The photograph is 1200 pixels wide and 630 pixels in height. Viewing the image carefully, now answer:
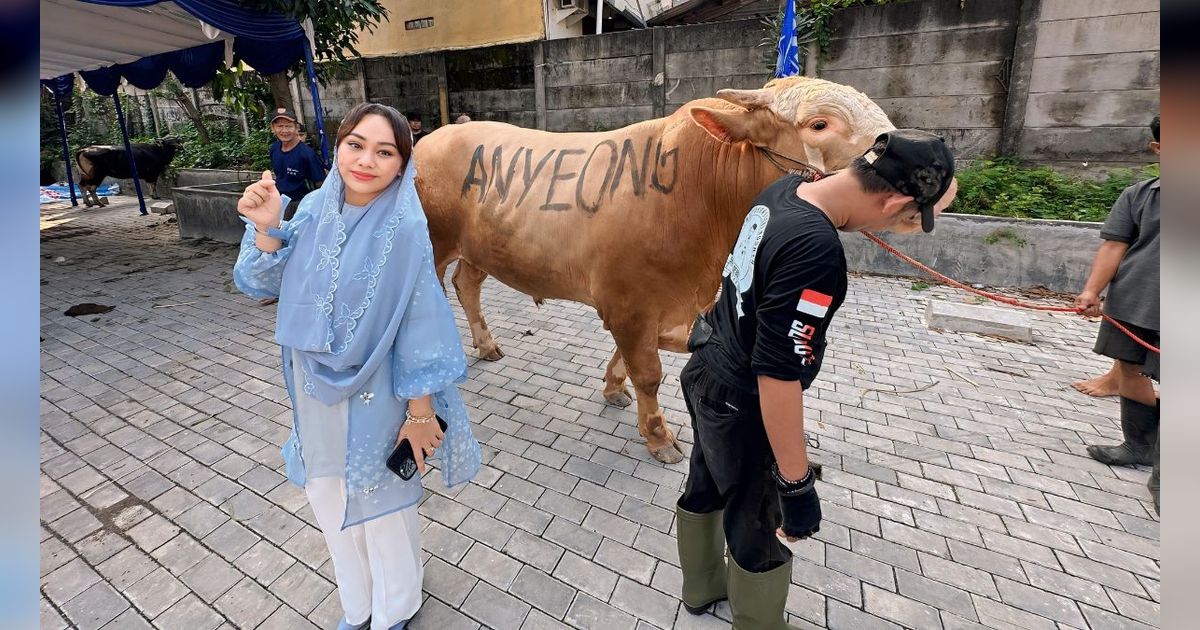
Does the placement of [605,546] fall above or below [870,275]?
below

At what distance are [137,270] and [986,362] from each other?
10223mm

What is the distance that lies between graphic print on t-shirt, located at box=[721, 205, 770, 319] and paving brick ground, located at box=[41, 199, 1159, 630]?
1469 millimetres

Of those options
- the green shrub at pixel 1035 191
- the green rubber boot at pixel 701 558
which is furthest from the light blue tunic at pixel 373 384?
the green shrub at pixel 1035 191

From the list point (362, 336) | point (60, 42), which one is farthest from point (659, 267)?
point (60, 42)

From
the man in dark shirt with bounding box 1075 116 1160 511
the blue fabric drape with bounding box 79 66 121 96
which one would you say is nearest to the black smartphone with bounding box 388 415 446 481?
the man in dark shirt with bounding box 1075 116 1160 511

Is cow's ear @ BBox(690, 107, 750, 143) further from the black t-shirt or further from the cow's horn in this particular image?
the black t-shirt

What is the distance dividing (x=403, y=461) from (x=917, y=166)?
1.84 metres

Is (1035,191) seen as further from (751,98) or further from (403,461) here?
(403,461)

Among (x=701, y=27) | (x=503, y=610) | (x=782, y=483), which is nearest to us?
(x=782, y=483)

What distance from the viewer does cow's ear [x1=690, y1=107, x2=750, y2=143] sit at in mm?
2510

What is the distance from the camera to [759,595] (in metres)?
1.91

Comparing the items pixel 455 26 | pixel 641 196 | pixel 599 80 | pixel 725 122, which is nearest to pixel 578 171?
pixel 641 196

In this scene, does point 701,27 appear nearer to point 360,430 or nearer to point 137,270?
point 360,430

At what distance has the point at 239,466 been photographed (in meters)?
3.33
